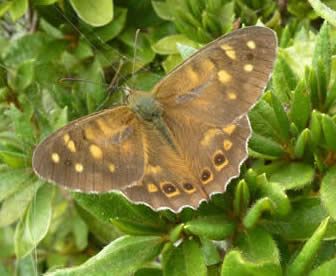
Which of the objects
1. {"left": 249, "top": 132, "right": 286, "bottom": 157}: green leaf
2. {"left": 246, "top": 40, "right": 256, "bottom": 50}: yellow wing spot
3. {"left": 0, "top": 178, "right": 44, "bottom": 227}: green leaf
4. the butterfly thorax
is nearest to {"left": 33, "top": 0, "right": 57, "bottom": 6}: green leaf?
the butterfly thorax

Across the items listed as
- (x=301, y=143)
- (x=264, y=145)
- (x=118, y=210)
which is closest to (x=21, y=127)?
(x=118, y=210)

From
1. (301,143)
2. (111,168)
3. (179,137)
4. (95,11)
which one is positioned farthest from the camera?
(95,11)

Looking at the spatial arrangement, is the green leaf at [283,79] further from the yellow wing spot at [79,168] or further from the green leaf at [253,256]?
the yellow wing spot at [79,168]

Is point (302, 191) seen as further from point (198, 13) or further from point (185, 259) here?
point (198, 13)

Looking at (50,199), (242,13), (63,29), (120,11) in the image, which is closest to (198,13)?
(242,13)

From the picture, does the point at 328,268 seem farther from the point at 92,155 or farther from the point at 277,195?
the point at 92,155

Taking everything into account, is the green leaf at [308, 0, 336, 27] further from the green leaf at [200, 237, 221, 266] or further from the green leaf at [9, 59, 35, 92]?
the green leaf at [9, 59, 35, 92]
